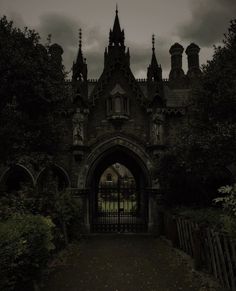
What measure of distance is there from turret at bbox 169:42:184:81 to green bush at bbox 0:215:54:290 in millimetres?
25056

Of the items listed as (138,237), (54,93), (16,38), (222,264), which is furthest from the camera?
(138,237)

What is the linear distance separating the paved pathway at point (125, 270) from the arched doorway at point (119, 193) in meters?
4.69

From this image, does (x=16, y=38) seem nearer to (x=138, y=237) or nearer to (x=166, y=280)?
(x=166, y=280)

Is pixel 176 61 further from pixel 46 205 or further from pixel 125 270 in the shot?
pixel 125 270

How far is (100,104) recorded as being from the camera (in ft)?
62.6

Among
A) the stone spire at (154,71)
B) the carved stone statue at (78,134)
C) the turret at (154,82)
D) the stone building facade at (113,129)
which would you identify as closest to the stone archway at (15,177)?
the stone building facade at (113,129)

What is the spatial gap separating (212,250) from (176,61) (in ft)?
84.1

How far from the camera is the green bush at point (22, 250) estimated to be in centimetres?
531

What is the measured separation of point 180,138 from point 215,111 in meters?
2.34

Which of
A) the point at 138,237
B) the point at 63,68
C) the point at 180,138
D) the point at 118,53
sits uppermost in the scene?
the point at 118,53

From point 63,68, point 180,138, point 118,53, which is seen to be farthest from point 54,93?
point 118,53

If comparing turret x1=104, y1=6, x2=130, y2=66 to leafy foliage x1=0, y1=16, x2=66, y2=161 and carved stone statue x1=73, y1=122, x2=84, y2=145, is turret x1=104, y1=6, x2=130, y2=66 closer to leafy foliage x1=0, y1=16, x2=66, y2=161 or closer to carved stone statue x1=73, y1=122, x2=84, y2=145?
carved stone statue x1=73, y1=122, x2=84, y2=145

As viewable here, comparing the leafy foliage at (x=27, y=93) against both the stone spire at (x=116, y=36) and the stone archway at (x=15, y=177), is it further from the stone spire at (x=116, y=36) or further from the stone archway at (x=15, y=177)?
the stone spire at (x=116, y=36)

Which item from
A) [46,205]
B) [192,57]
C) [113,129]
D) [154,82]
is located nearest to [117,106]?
[113,129]
